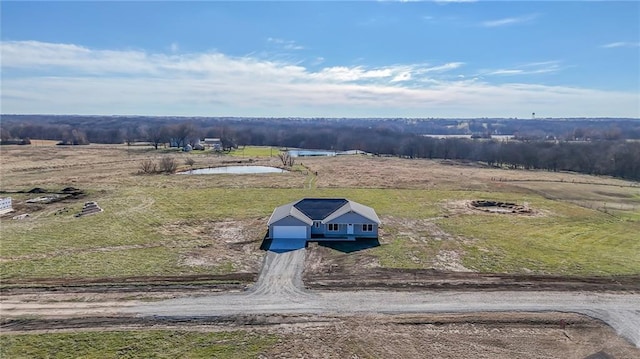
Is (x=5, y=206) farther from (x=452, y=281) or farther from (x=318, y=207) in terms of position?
(x=452, y=281)

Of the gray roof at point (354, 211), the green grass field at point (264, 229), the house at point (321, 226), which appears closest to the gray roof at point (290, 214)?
the house at point (321, 226)

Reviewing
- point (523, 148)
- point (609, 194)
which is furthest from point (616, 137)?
point (609, 194)

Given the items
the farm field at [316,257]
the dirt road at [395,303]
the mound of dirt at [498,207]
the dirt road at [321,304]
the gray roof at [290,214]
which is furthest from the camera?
the mound of dirt at [498,207]

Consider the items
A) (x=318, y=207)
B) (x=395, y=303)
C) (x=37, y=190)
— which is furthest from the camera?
(x=37, y=190)

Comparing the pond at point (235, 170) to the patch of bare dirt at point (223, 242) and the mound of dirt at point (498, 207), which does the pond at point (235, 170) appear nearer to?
the patch of bare dirt at point (223, 242)

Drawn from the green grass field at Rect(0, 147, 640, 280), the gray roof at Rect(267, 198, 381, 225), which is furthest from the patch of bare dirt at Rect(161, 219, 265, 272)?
the gray roof at Rect(267, 198, 381, 225)

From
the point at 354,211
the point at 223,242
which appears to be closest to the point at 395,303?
the point at 354,211
